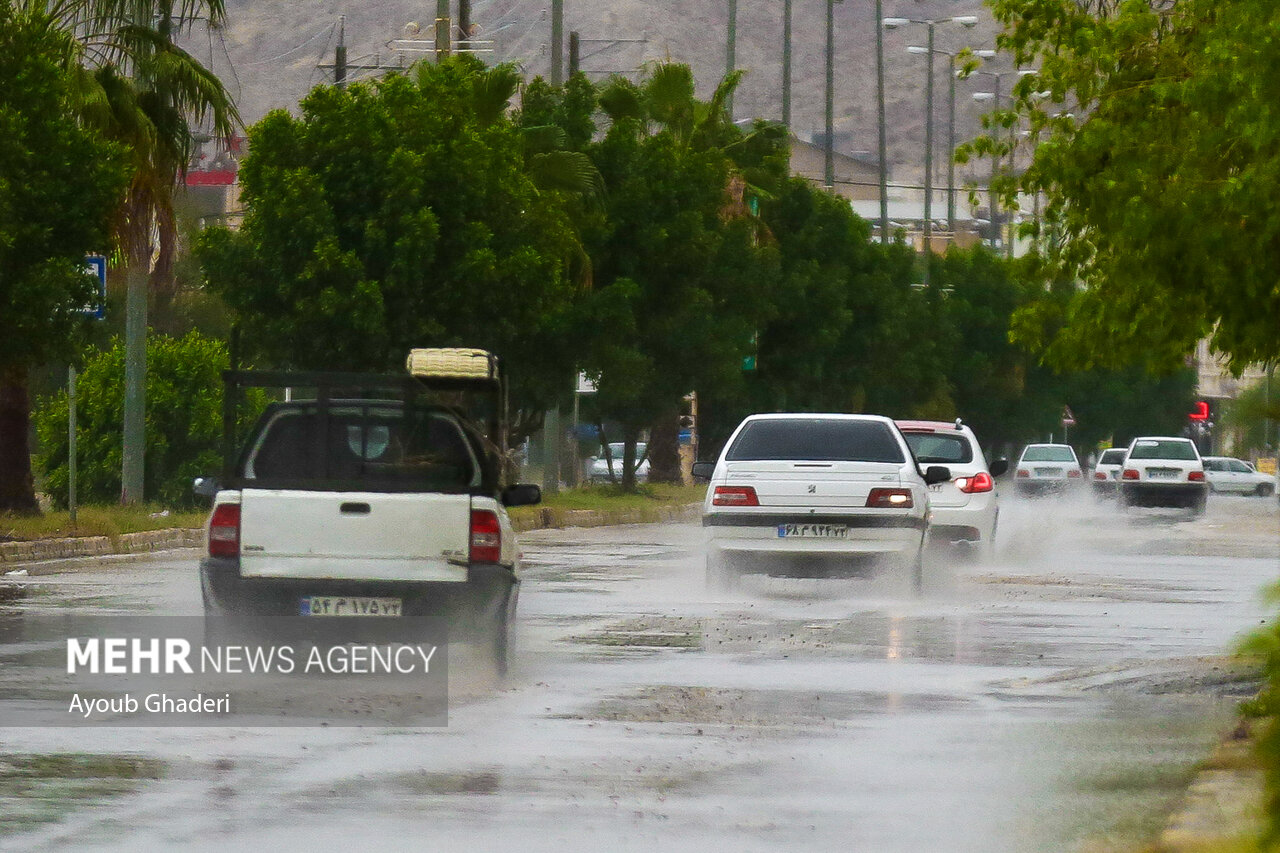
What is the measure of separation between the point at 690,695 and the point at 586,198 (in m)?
29.4

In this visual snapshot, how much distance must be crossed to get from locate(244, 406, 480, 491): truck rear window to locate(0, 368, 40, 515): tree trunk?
51.7ft

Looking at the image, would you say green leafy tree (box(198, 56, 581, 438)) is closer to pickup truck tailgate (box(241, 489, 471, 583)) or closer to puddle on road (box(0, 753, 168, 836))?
pickup truck tailgate (box(241, 489, 471, 583))

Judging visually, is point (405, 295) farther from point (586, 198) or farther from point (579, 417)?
point (579, 417)

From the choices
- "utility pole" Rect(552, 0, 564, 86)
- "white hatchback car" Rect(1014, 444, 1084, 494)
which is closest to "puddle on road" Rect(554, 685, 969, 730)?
"utility pole" Rect(552, 0, 564, 86)

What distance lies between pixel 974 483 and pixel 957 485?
26 centimetres

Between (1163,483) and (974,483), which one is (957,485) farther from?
(1163,483)

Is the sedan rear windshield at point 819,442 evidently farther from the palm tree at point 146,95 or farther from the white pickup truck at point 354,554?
the white pickup truck at point 354,554

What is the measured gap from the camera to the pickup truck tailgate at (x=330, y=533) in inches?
496

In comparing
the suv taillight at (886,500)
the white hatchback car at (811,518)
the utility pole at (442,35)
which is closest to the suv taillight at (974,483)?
the white hatchback car at (811,518)

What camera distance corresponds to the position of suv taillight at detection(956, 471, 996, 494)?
26656 millimetres

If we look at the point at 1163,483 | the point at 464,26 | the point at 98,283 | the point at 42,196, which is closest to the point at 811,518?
the point at 98,283

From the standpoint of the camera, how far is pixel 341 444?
1323 cm

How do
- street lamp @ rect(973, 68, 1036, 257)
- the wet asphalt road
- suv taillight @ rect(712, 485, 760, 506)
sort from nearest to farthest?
the wet asphalt road < street lamp @ rect(973, 68, 1036, 257) < suv taillight @ rect(712, 485, 760, 506)

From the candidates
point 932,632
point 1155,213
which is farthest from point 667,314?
point 1155,213
